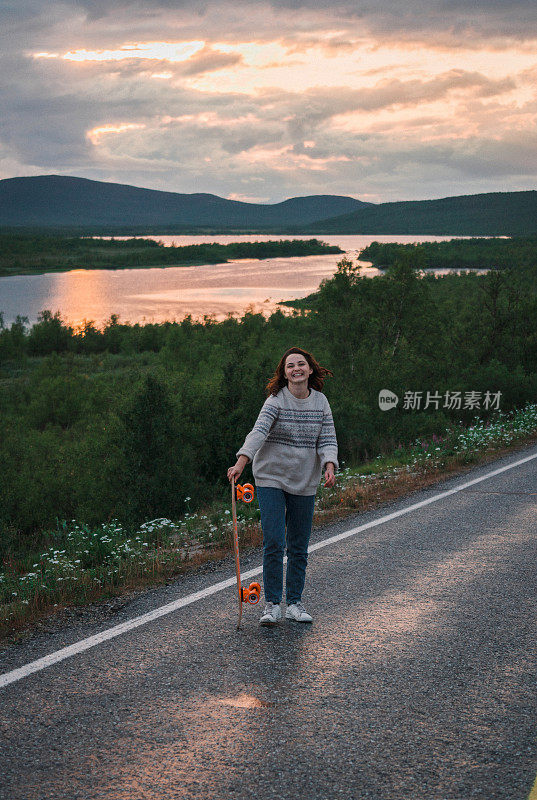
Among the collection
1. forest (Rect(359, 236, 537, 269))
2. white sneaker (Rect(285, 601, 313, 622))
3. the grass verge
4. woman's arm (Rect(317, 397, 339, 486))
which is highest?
forest (Rect(359, 236, 537, 269))

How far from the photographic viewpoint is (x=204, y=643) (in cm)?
491

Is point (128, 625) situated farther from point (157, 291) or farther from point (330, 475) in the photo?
point (157, 291)

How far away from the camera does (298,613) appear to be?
17.6ft

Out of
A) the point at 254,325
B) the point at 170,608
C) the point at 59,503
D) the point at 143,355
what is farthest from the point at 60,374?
the point at 170,608

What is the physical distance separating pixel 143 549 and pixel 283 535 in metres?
2.95

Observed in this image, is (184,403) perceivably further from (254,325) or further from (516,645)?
(254,325)

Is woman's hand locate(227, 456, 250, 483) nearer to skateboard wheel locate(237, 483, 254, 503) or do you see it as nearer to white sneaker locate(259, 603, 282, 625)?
skateboard wheel locate(237, 483, 254, 503)

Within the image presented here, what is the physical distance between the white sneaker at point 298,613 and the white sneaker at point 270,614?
0.36 ft

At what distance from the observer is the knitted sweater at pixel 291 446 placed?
5.14 m

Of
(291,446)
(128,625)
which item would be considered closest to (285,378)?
(291,446)

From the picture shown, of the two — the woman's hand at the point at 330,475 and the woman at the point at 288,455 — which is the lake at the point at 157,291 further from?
the woman's hand at the point at 330,475
